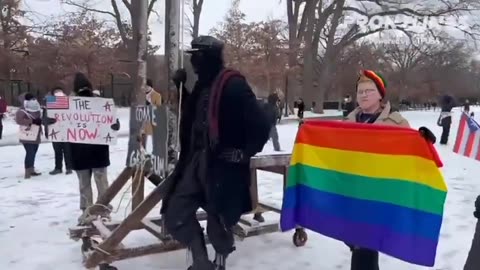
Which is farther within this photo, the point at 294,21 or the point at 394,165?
the point at 294,21

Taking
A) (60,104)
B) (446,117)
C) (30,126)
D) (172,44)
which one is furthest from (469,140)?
(446,117)

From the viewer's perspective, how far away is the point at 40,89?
3256 centimetres

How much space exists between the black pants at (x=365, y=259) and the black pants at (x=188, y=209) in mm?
923

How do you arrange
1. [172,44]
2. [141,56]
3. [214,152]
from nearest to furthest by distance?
[214,152]
[172,44]
[141,56]

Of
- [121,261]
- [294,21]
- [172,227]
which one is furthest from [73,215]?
[294,21]

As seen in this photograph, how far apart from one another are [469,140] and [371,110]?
4.45 feet

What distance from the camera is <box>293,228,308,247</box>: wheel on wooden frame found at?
5109 millimetres

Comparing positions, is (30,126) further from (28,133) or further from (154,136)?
(154,136)

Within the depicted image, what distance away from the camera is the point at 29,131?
9.38 meters

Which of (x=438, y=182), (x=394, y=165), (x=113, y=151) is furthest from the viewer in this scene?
(x=113, y=151)

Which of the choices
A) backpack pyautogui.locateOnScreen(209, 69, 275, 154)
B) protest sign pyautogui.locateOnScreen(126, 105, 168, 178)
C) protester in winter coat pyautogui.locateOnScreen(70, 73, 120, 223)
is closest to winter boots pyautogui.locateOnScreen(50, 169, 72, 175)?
protester in winter coat pyautogui.locateOnScreen(70, 73, 120, 223)

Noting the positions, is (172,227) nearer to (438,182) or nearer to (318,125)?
(318,125)

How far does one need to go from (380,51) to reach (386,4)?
1217cm

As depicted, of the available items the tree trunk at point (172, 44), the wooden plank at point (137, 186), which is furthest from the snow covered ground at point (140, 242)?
the tree trunk at point (172, 44)
